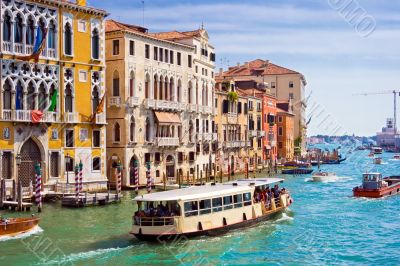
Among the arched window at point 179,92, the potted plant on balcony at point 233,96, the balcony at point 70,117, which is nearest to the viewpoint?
the balcony at point 70,117

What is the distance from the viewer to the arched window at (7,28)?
27.1 metres

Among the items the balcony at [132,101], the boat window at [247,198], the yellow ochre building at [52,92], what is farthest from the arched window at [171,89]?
the boat window at [247,198]

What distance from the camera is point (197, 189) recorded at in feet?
67.7

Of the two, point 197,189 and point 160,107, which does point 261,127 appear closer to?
point 160,107

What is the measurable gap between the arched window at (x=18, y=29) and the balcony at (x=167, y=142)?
11.7 metres

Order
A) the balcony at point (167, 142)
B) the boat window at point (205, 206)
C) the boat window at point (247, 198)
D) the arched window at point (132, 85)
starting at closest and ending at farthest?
the boat window at point (205, 206) < the boat window at point (247, 198) < the arched window at point (132, 85) < the balcony at point (167, 142)

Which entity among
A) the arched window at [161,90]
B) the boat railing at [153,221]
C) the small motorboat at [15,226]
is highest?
the arched window at [161,90]

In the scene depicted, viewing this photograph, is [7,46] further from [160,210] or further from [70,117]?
[160,210]

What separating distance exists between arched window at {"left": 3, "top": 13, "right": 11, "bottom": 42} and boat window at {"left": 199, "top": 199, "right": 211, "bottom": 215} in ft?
43.2

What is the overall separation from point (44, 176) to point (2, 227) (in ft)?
33.4

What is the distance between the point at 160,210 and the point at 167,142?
19065mm

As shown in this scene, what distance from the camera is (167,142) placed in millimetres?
37438

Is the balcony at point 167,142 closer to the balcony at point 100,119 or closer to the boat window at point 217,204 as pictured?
the balcony at point 100,119

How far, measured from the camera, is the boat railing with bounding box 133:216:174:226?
712 inches
